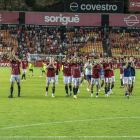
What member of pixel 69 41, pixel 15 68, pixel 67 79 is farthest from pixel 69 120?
pixel 69 41

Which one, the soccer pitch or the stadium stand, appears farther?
the stadium stand

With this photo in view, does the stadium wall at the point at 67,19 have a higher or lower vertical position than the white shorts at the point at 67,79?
higher

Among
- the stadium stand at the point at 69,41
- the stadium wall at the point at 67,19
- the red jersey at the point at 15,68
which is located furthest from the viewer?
the stadium wall at the point at 67,19

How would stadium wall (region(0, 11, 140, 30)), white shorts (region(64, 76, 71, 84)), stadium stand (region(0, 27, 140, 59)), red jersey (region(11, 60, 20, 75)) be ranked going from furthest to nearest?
stadium wall (region(0, 11, 140, 30)) → stadium stand (region(0, 27, 140, 59)) → white shorts (region(64, 76, 71, 84)) → red jersey (region(11, 60, 20, 75))

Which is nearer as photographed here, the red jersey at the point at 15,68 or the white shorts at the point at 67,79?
the red jersey at the point at 15,68

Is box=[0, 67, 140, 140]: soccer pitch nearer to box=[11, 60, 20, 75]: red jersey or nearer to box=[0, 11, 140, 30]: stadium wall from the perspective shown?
box=[11, 60, 20, 75]: red jersey

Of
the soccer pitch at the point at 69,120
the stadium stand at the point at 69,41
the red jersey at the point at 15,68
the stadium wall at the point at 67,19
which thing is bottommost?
the soccer pitch at the point at 69,120

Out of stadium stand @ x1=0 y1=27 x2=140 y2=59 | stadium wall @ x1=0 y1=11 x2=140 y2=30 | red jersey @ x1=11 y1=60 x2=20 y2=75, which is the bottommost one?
red jersey @ x1=11 y1=60 x2=20 y2=75

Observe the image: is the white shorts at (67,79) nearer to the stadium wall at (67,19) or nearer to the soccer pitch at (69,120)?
the soccer pitch at (69,120)

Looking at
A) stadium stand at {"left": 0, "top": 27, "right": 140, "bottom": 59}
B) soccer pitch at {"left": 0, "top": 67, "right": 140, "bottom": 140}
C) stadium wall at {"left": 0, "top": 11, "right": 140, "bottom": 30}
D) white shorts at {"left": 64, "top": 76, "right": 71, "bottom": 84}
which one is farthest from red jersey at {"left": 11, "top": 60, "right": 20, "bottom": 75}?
stadium wall at {"left": 0, "top": 11, "right": 140, "bottom": 30}

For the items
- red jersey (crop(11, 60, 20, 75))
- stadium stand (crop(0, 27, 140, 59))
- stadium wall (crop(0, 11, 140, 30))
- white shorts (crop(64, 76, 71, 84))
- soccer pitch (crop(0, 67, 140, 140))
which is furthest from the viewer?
stadium wall (crop(0, 11, 140, 30))

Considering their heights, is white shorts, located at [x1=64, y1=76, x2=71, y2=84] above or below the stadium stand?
below

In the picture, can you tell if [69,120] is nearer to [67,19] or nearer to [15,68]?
[15,68]

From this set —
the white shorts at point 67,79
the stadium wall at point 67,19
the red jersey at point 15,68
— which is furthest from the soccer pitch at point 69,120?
the stadium wall at point 67,19
